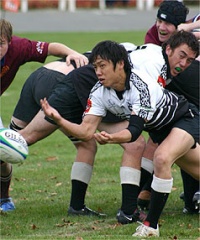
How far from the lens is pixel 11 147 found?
635 centimetres

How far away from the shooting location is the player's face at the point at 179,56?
21.9ft

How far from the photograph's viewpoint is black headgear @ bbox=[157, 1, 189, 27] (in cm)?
755

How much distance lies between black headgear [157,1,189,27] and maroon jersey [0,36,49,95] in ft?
3.78

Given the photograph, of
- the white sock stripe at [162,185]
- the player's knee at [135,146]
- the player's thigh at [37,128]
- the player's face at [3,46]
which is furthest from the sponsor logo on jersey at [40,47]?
the white sock stripe at [162,185]

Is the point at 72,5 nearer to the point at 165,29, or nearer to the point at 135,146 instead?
the point at 165,29

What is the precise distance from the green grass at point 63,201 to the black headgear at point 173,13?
176 cm

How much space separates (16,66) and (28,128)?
66 centimetres

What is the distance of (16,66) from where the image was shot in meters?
7.52

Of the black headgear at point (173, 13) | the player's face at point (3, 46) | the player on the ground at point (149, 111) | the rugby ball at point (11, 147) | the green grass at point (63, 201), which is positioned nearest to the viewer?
the player on the ground at point (149, 111)

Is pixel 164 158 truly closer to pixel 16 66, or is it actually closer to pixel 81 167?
pixel 81 167

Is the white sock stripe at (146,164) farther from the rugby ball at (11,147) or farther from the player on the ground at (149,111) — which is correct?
the rugby ball at (11,147)

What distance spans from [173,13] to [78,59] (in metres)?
1.03

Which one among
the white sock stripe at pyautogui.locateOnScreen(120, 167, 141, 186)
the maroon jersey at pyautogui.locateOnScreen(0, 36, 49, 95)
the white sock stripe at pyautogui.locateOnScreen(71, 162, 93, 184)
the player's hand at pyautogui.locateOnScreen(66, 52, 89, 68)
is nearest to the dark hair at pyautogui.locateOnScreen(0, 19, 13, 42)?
the maroon jersey at pyautogui.locateOnScreen(0, 36, 49, 95)

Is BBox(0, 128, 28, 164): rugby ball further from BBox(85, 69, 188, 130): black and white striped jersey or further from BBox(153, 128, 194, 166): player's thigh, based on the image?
BBox(153, 128, 194, 166): player's thigh
